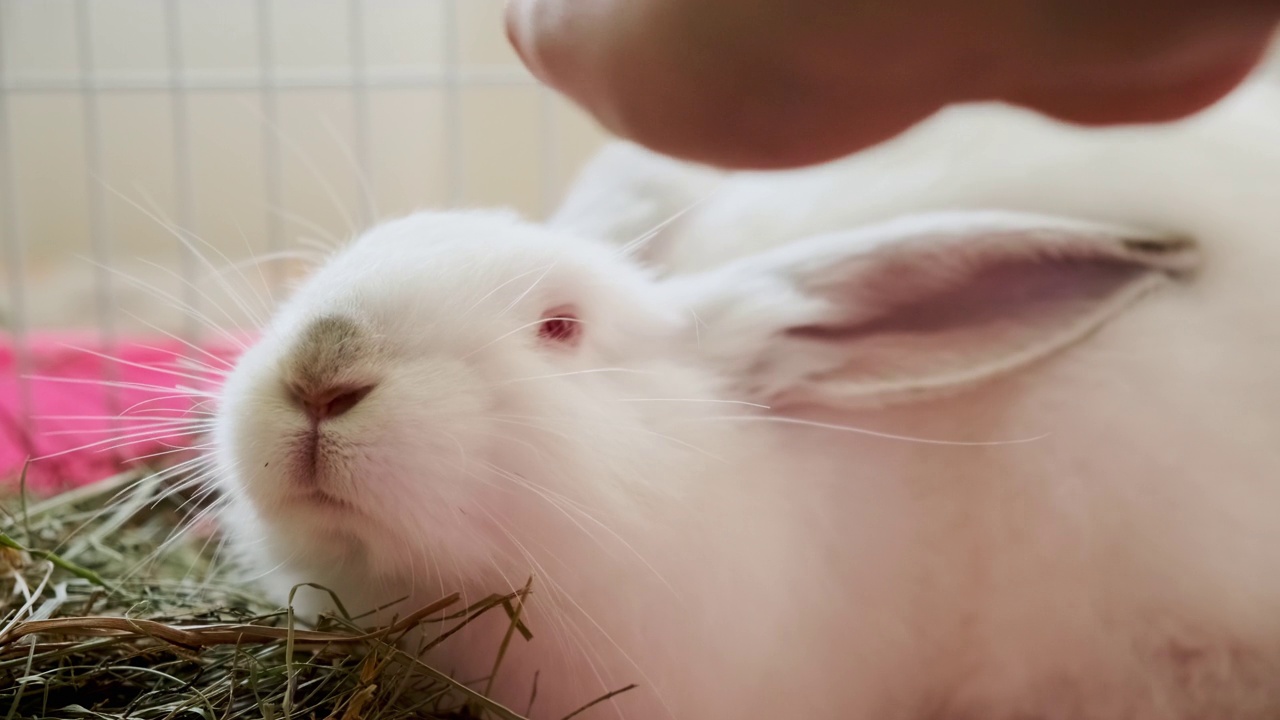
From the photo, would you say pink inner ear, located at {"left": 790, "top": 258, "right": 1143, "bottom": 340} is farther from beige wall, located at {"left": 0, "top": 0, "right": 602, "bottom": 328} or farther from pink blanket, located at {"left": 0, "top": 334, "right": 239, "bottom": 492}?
beige wall, located at {"left": 0, "top": 0, "right": 602, "bottom": 328}

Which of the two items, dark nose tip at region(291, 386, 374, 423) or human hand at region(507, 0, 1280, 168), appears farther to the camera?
dark nose tip at region(291, 386, 374, 423)

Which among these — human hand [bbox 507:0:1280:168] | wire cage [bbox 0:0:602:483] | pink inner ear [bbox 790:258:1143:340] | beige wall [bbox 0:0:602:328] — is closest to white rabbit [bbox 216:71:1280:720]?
pink inner ear [bbox 790:258:1143:340]

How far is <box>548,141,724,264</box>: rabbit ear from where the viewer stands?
166cm

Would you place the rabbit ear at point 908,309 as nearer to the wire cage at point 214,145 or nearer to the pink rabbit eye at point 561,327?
the pink rabbit eye at point 561,327

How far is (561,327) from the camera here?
3.62 ft

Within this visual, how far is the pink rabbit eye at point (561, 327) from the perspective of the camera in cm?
108

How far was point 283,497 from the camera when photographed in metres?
0.95

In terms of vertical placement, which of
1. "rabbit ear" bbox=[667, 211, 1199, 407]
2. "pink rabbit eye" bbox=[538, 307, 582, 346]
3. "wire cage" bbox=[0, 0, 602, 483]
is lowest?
"pink rabbit eye" bbox=[538, 307, 582, 346]

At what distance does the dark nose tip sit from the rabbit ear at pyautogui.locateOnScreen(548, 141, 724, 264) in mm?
749

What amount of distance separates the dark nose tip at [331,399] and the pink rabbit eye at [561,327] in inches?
8.4

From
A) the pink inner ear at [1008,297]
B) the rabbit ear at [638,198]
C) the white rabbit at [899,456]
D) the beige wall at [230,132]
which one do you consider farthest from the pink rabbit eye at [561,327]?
the beige wall at [230,132]

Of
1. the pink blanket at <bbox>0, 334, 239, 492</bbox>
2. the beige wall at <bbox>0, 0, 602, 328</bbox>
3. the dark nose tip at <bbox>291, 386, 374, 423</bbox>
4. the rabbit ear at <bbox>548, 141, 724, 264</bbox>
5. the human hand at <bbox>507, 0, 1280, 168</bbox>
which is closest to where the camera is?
the human hand at <bbox>507, 0, 1280, 168</bbox>

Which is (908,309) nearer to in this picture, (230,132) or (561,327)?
(561,327)

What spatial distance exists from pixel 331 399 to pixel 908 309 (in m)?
0.67
